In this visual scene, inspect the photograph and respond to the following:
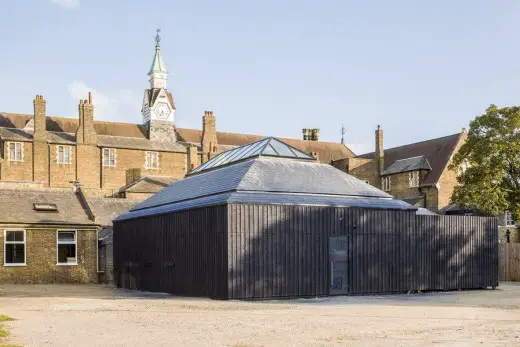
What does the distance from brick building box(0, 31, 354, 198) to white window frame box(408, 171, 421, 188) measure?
765 inches

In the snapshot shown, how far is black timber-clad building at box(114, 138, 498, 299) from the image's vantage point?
82.5 ft

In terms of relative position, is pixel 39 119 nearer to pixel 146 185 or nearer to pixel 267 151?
pixel 146 185

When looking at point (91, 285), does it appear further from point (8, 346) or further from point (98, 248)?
point (8, 346)

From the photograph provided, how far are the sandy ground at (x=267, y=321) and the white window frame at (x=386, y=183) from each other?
4598 centimetres

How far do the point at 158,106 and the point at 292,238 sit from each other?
5716 cm

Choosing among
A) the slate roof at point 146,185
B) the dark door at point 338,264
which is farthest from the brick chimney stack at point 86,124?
the dark door at point 338,264

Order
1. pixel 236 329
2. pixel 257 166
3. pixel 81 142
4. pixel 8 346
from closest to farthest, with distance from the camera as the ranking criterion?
pixel 8 346
pixel 236 329
pixel 257 166
pixel 81 142

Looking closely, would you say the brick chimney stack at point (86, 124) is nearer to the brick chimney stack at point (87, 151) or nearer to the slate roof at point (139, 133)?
the brick chimney stack at point (87, 151)

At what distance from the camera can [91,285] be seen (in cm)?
3644

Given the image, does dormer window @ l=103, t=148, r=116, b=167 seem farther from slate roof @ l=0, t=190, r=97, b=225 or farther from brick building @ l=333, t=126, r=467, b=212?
slate roof @ l=0, t=190, r=97, b=225

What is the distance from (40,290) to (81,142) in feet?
125

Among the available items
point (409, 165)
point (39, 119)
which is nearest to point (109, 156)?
point (39, 119)

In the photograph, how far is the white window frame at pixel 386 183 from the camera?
236ft

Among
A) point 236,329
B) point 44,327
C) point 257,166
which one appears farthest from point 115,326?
point 257,166
